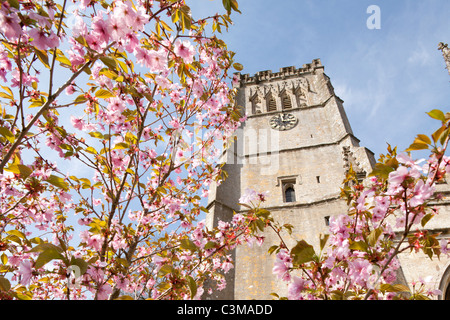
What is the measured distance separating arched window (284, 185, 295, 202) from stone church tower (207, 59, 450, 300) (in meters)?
0.05

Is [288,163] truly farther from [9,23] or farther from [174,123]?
[9,23]

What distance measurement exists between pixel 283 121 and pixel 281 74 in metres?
7.48

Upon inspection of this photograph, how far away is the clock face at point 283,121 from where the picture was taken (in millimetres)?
17734

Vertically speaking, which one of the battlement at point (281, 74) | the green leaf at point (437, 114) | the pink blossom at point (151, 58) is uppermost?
the battlement at point (281, 74)

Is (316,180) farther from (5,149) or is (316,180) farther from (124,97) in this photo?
Answer: (5,149)

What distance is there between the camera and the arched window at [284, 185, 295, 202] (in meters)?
14.1

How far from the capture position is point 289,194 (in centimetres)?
1437

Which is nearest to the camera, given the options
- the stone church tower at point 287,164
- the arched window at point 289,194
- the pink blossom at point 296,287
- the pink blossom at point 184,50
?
the pink blossom at point 296,287

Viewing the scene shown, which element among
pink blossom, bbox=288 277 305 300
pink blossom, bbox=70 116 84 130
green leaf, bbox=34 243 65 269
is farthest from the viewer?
pink blossom, bbox=70 116 84 130

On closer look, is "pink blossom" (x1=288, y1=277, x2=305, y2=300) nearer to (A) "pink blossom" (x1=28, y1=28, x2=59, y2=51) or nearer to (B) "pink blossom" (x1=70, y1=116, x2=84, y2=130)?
(A) "pink blossom" (x1=28, y1=28, x2=59, y2=51)

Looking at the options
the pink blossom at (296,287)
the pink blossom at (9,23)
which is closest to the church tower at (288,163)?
the pink blossom at (296,287)

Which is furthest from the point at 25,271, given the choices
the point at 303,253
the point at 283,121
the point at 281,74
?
the point at 281,74

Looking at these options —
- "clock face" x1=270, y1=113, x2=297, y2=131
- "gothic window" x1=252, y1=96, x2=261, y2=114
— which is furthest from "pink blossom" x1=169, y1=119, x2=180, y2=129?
"gothic window" x1=252, y1=96, x2=261, y2=114

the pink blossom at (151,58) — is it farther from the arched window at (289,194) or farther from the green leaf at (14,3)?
the arched window at (289,194)
